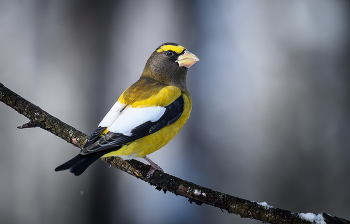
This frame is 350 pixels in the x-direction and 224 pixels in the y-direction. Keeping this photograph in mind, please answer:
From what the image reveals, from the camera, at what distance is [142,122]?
95 centimetres

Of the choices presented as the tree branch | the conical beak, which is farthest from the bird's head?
the tree branch

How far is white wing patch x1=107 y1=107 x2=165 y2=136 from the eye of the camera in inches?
36.1

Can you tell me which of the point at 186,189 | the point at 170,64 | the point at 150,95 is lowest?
the point at 186,189

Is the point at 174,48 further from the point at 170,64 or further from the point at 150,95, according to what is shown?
the point at 150,95

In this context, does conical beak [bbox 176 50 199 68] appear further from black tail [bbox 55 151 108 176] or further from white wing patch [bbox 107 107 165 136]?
black tail [bbox 55 151 108 176]

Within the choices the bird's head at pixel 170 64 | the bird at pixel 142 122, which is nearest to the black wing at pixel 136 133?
the bird at pixel 142 122

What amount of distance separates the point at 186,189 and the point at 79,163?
330 millimetres

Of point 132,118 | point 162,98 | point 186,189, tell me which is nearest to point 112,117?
point 132,118

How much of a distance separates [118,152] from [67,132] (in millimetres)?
309

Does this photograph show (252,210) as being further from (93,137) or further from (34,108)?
(34,108)

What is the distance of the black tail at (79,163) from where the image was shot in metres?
0.78

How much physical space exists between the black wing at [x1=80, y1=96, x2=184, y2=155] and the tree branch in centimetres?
17

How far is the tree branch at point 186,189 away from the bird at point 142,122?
79 millimetres

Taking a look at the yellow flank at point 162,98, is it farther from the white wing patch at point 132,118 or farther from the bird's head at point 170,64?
the bird's head at point 170,64
